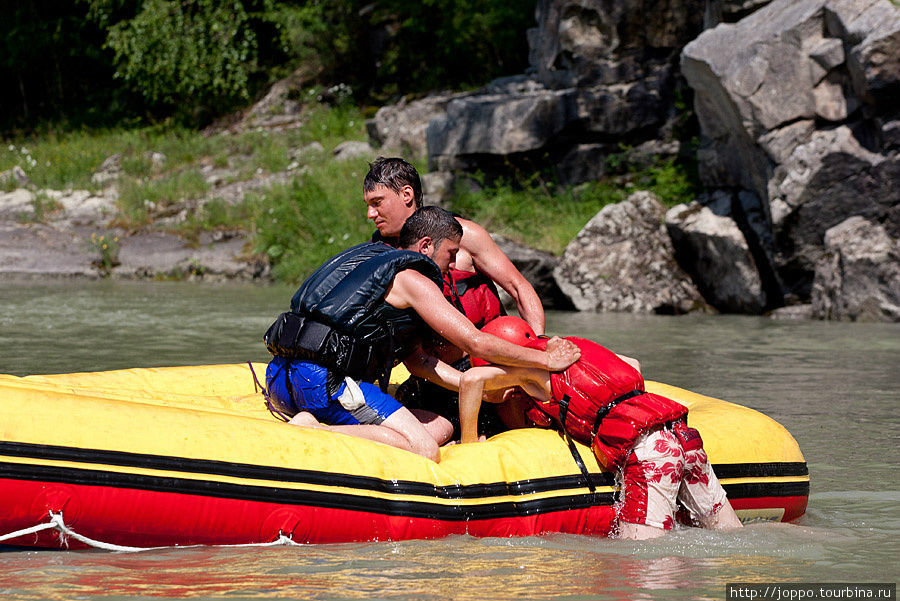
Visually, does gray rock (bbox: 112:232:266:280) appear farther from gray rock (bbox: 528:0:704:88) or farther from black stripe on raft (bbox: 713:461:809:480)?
black stripe on raft (bbox: 713:461:809:480)

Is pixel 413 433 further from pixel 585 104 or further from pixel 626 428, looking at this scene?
pixel 585 104

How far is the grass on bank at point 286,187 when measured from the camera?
13812mm

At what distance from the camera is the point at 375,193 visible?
4477 mm

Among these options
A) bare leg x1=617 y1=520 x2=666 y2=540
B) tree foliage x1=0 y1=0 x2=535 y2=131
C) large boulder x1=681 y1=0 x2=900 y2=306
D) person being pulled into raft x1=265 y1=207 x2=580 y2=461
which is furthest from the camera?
tree foliage x1=0 y1=0 x2=535 y2=131

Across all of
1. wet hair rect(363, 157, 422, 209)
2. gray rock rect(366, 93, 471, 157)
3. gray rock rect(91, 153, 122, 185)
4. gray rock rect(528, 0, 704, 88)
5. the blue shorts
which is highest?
gray rock rect(528, 0, 704, 88)

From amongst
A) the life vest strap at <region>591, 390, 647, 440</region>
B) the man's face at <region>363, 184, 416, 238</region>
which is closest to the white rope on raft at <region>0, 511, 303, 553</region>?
the life vest strap at <region>591, 390, 647, 440</region>

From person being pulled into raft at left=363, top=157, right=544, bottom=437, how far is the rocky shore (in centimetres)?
661

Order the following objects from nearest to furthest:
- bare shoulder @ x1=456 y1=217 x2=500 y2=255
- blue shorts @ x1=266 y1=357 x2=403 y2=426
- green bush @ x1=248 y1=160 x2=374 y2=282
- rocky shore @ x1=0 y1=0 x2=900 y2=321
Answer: blue shorts @ x1=266 y1=357 x2=403 y2=426 < bare shoulder @ x1=456 y1=217 x2=500 y2=255 < rocky shore @ x1=0 y1=0 x2=900 y2=321 < green bush @ x1=248 y1=160 x2=374 y2=282

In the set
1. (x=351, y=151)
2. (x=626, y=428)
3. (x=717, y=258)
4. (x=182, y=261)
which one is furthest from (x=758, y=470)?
(x=351, y=151)

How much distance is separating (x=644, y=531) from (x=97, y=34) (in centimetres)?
2180

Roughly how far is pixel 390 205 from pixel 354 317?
79 centimetres

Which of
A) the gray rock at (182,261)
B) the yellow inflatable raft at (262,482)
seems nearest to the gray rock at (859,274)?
the yellow inflatable raft at (262,482)

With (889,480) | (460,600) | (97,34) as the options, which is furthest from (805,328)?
(97,34)

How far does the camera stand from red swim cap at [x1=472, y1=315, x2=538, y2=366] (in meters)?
3.88
